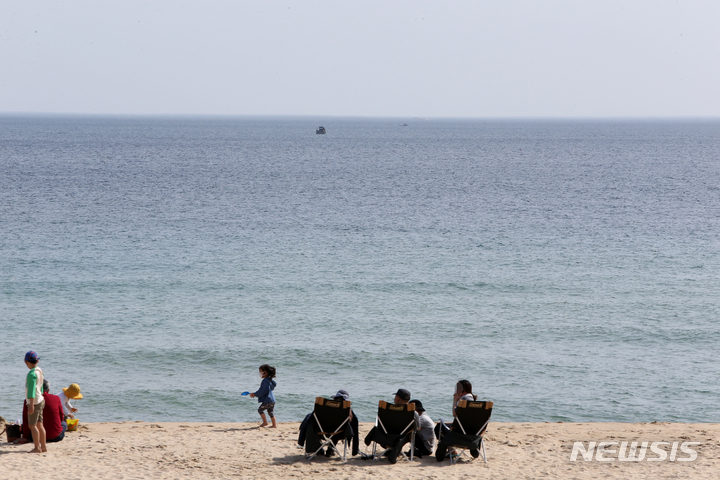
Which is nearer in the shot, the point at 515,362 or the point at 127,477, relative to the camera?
the point at 127,477

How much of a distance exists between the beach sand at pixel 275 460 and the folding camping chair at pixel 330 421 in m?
0.34

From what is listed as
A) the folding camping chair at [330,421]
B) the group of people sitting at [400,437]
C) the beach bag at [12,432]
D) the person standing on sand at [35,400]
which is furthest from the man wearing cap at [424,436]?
the beach bag at [12,432]

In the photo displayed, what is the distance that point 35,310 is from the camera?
25844mm

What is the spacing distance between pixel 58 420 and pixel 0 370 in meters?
9.38

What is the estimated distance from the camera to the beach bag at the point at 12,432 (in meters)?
11.1

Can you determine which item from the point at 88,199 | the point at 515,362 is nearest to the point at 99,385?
the point at 515,362

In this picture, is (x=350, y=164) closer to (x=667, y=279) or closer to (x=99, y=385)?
(x=667, y=279)

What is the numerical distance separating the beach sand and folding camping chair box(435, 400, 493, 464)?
0.19 m

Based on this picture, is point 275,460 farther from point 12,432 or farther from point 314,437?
point 12,432

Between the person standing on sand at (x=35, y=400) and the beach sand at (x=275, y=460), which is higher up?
the person standing on sand at (x=35, y=400)

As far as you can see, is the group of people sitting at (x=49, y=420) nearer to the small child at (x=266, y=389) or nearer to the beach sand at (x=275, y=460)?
the beach sand at (x=275, y=460)

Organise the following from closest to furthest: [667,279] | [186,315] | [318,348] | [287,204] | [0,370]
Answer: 1. [0,370]
2. [318,348]
3. [186,315]
4. [667,279]
5. [287,204]

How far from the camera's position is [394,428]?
10.6 metres

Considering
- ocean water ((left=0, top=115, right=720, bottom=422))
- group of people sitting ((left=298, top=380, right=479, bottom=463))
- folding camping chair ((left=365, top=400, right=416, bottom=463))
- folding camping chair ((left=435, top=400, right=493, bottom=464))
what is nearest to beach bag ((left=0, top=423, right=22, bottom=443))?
group of people sitting ((left=298, top=380, right=479, bottom=463))
